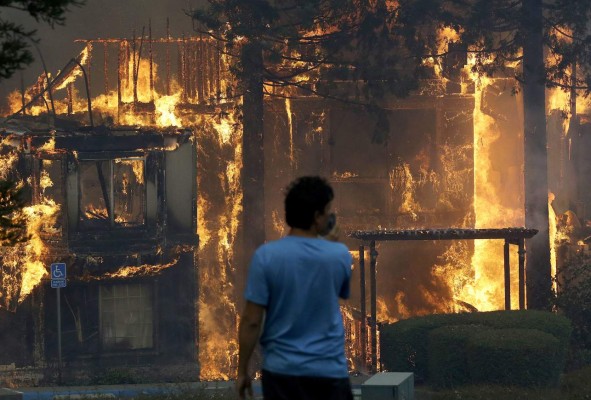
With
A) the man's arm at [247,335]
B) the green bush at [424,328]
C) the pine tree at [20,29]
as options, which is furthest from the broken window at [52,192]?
the man's arm at [247,335]

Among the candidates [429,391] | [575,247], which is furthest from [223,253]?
[429,391]

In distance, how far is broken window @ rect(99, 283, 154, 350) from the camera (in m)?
27.0

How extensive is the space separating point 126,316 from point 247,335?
21.9 m

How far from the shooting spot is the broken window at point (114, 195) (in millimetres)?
26891

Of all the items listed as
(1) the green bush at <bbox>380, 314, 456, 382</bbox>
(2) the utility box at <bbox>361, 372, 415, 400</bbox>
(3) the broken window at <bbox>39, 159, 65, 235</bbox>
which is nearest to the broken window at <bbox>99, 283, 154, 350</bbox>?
(3) the broken window at <bbox>39, 159, 65, 235</bbox>

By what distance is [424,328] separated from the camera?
1809 cm

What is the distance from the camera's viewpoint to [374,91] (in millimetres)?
26953

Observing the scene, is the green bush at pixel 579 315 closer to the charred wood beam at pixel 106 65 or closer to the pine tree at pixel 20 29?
the pine tree at pixel 20 29

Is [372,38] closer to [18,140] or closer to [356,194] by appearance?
[356,194]

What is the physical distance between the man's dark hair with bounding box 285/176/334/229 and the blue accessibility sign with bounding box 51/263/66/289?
1686cm

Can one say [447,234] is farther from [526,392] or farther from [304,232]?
[304,232]

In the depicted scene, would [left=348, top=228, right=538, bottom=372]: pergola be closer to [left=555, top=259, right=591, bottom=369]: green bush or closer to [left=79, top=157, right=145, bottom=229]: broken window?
[left=555, top=259, right=591, bottom=369]: green bush

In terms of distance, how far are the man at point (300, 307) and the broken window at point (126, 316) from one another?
21723 millimetres

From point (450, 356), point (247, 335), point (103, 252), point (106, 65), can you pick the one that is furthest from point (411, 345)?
point (106, 65)
